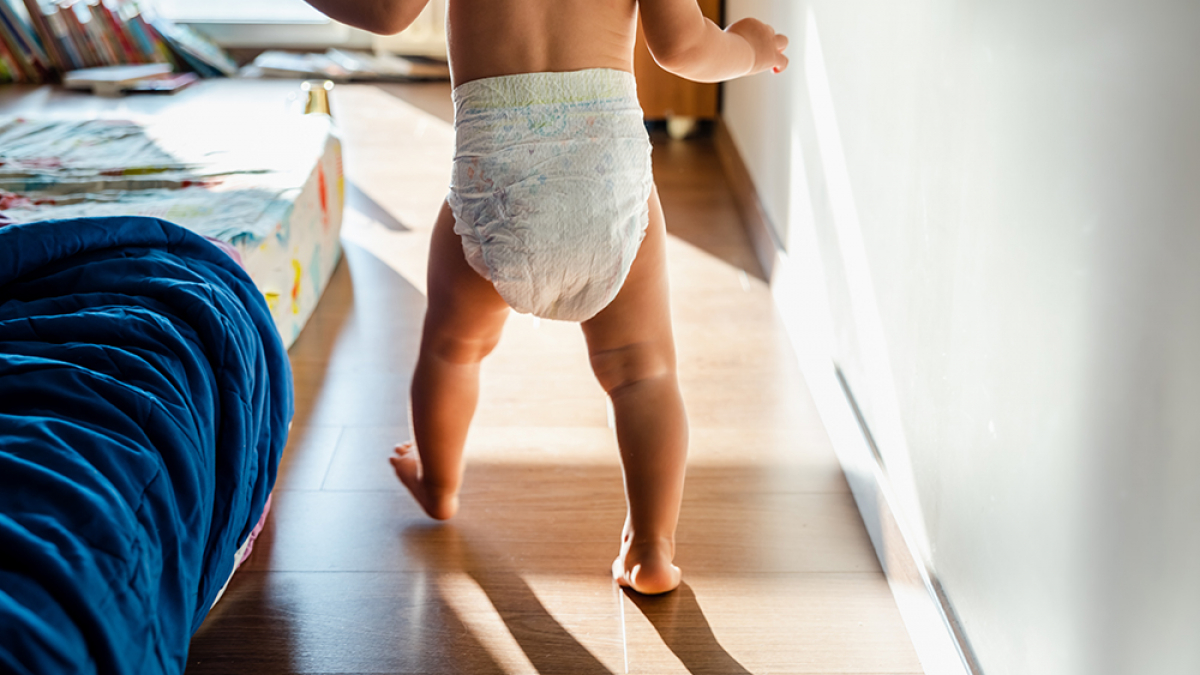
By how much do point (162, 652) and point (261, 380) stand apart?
1.26 ft

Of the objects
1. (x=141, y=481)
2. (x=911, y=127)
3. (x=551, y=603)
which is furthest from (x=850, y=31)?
(x=141, y=481)

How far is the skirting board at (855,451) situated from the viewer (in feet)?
3.54

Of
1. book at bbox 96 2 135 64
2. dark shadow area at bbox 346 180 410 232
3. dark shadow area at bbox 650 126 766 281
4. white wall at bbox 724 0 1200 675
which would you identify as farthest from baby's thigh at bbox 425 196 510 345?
book at bbox 96 2 135 64

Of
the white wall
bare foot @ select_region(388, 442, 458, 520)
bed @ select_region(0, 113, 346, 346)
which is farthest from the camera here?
bed @ select_region(0, 113, 346, 346)

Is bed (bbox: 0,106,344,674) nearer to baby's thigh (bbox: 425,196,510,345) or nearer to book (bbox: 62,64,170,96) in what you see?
baby's thigh (bbox: 425,196,510,345)

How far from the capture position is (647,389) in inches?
Answer: 45.5

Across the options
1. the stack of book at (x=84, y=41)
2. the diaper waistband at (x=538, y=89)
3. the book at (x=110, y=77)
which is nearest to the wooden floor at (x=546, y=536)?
the diaper waistband at (x=538, y=89)

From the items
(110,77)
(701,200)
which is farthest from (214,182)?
(110,77)

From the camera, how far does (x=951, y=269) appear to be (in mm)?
1044

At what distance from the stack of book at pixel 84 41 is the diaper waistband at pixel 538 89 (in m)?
3.29

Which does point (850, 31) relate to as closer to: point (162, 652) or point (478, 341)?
point (478, 341)

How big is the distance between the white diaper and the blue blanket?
0.30 metres

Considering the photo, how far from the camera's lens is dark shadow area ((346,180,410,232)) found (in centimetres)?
245

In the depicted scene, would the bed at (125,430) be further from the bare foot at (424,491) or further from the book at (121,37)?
the book at (121,37)
